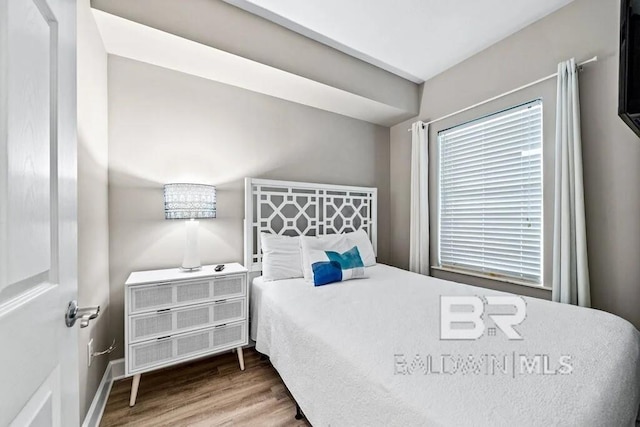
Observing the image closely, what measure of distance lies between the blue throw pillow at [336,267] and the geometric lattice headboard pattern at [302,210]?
59 cm

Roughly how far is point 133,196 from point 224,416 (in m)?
1.71

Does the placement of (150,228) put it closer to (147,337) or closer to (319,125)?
(147,337)

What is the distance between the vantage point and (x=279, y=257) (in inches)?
93.8

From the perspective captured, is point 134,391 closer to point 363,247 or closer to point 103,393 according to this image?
point 103,393

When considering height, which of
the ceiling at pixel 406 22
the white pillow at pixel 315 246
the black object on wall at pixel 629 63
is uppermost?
the ceiling at pixel 406 22

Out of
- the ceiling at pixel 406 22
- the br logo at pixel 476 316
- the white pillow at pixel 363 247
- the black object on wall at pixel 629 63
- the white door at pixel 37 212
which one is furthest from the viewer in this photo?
the white pillow at pixel 363 247

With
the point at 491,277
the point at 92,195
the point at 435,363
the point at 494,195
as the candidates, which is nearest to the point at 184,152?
the point at 92,195

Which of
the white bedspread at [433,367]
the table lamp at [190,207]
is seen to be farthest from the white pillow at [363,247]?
the table lamp at [190,207]

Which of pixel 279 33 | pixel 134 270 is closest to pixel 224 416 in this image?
pixel 134 270

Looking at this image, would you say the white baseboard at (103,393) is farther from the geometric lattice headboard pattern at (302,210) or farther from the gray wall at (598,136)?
the gray wall at (598,136)

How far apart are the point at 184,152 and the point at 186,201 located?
0.53 meters

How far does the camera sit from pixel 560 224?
6.43ft

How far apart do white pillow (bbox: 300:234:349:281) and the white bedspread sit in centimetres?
43

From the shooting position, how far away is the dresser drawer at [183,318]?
5.79 ft
